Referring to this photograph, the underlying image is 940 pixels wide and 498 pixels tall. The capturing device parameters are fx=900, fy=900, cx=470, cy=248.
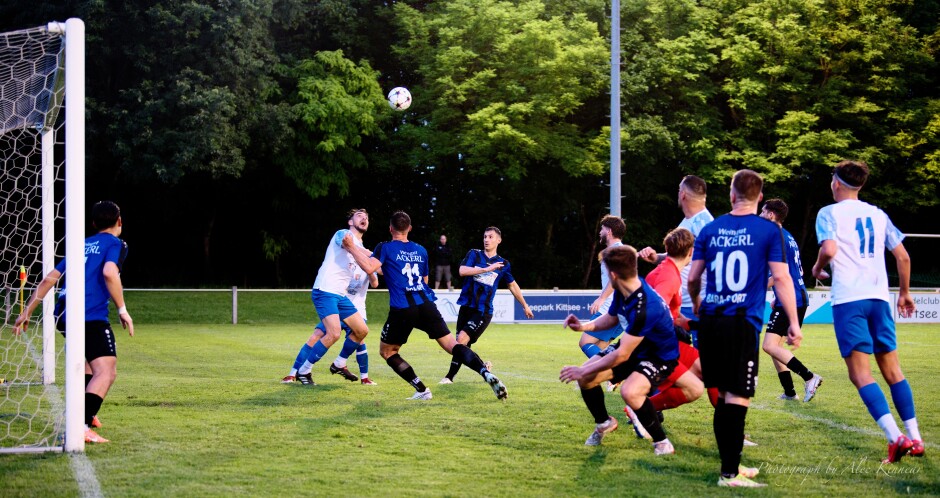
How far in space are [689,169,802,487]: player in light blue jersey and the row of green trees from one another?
25.2 m

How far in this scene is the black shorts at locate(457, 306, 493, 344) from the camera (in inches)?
460

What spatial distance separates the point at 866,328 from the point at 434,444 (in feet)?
11.0

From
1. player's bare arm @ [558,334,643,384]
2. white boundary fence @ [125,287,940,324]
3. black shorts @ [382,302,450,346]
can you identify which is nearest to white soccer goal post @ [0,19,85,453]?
black shorts @ [382,302,450,346]

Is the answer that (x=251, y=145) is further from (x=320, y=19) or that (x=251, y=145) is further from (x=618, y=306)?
(x=618, y=306)

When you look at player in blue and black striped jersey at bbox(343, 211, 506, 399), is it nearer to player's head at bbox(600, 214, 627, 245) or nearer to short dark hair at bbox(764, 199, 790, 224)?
player's head at bbox(600, 214, 627, 245)

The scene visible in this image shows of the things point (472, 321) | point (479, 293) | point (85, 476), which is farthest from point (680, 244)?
point (472, 321)

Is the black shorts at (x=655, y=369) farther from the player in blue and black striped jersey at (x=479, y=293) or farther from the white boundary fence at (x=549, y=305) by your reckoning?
the white boundary fence at (x=549, y=305)

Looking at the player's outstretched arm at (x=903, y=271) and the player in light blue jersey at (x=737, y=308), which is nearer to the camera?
the player in light blue jersey at (x=737, y=308)

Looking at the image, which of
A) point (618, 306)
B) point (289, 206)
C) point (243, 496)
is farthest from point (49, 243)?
point (289, 206)

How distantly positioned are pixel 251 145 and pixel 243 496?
26577mm

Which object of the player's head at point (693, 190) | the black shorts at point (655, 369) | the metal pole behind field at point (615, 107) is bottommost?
the black shorts at point (655, 369)

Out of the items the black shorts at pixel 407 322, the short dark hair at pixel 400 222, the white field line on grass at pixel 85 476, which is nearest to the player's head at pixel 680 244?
the black shorts at pixel 407 322

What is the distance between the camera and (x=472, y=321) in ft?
38.4

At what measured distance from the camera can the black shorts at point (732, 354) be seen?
5613 millimetres
